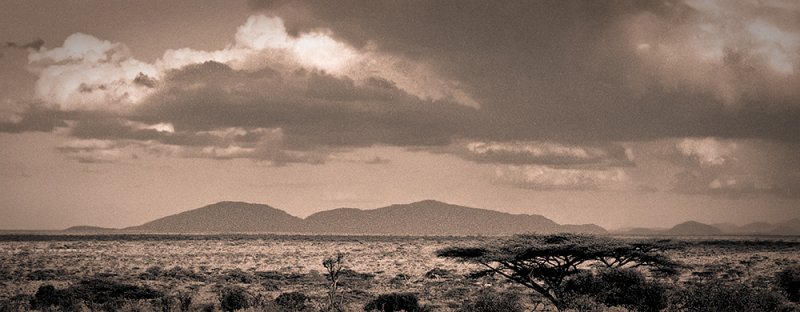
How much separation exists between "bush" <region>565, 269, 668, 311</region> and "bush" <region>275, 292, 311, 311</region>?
14.7 m

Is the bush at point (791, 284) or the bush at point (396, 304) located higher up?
the bush at point (791, 284)

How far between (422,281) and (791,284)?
2761 cm

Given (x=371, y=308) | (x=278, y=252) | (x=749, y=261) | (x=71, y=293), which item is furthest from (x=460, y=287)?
(x=278, y=252)

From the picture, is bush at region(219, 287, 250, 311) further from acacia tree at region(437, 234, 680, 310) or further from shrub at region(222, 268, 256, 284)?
shrub at region(222, 268, 256, 284)

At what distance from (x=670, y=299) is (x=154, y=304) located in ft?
96.3

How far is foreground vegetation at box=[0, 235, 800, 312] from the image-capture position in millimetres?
38094

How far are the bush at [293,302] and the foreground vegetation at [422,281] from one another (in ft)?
0.35

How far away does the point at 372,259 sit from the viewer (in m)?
92.6

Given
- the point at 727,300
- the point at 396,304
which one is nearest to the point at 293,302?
the point at 396,304

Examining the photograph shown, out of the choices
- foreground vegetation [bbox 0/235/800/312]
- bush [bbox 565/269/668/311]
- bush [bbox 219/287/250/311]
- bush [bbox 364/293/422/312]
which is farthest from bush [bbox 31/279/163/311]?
bush [bbox 565/269/668/311]

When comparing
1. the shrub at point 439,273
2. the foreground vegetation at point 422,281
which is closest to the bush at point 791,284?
the foreground vegetation at point 422,281

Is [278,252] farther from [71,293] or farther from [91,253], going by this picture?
[71,293]

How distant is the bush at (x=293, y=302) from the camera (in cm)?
4256

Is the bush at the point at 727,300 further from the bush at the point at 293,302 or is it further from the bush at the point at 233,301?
the bush at the point at 233,301
